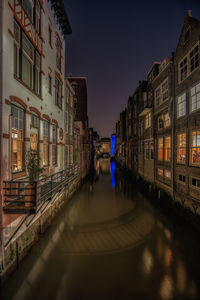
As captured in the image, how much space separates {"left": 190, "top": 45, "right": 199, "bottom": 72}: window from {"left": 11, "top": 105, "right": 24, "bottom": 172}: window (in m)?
12.7

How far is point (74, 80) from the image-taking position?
96.0 feet

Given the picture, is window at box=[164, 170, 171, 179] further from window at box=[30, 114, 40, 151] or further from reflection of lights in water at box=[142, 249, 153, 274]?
window at box=[30, 114, 40, 151]

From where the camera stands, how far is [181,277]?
20.8 feet

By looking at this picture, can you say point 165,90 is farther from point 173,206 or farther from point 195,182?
point 173,206

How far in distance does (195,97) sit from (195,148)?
3883mm

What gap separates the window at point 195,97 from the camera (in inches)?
413

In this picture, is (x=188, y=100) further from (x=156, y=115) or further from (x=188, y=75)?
(x=156, y=115)

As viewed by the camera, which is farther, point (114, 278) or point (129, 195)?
point (129, 195)

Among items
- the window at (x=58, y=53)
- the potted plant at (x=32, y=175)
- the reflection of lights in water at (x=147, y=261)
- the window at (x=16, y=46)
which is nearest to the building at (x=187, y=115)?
the reflection of lights in water at (x=147, y=261)

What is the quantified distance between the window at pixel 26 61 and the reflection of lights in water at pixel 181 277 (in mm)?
12196

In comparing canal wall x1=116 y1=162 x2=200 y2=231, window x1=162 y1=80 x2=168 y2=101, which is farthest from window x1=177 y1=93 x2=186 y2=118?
canal wall x1=116 y1=162 x2=200 y2=231

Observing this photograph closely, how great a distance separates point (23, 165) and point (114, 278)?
7.06 m

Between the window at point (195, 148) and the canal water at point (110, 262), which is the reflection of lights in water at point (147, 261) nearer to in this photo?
the canal water at point (110, 262)

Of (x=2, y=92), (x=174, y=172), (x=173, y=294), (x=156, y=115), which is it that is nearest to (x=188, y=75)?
(x=156, y=115)
